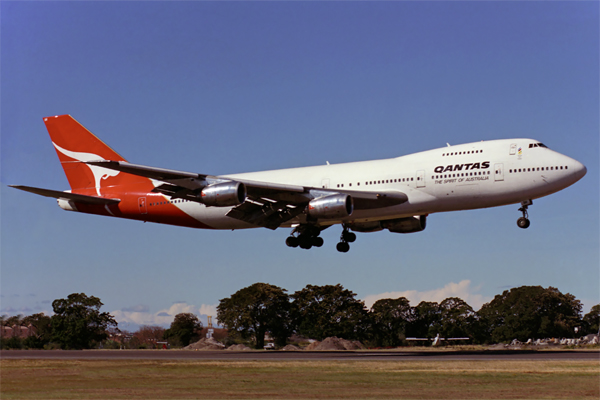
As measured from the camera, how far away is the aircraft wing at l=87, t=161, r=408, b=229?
36119mm

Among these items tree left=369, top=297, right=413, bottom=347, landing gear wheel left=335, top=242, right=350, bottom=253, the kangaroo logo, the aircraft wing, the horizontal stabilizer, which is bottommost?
tree left=369, top=297, right=413, bottom=347

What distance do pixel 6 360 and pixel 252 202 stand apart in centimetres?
1611

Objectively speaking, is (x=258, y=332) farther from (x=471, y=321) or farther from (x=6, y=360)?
(x=6, y=360)

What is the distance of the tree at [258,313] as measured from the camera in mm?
72438

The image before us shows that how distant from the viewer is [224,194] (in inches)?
1399

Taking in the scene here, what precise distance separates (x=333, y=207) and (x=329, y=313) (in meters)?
42.6

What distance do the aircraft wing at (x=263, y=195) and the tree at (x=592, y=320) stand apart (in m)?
66.3

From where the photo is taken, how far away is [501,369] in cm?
3166

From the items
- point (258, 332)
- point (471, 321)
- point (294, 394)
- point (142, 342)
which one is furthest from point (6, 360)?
point (471, 321)

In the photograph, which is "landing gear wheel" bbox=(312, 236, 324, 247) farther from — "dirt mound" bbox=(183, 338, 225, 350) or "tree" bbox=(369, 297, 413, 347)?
"tree" bbox=(369, 297, 413, 347)

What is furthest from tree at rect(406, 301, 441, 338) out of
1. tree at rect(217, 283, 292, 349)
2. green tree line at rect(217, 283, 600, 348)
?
tree at rect(217, 283, 292, 349)

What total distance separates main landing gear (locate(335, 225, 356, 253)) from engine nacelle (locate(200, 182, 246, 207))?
35.8ft

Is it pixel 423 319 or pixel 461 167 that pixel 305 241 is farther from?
pixel 423 319

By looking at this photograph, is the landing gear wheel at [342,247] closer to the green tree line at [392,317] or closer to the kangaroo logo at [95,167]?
the kangaroo logo at [95,167]
